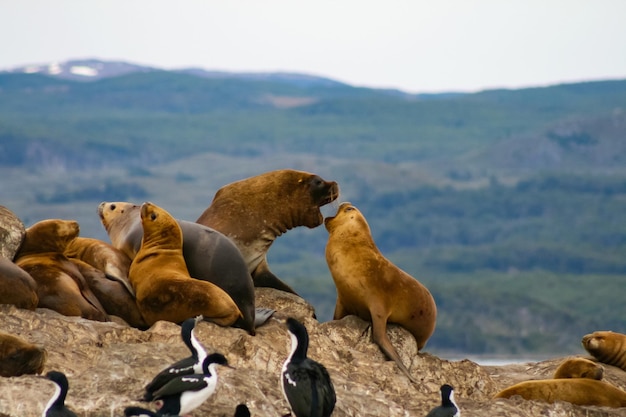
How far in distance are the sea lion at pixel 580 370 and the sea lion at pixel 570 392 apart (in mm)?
672

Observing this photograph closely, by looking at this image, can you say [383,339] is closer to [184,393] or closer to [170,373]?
[170,373]

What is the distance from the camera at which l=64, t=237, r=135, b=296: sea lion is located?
13.8 m

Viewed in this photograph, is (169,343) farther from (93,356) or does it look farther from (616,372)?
(616,372)

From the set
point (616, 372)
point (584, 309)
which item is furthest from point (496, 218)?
point (616, 372)

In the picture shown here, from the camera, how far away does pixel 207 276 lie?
13.8m

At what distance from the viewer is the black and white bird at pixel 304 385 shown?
10234mm

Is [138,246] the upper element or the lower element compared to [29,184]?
upper

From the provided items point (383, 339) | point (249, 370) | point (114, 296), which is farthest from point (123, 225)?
point (249, 370)

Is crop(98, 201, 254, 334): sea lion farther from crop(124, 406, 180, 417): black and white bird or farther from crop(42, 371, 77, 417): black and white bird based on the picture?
crop(42, 371, 77, 417): black and white bird

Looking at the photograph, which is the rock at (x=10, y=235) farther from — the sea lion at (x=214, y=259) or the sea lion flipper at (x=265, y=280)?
the sea lion flipper at (x=265, y=280)

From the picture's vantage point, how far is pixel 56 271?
13.4m

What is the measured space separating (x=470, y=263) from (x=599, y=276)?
671 inches

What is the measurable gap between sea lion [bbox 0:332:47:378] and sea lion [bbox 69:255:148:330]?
2187 mm

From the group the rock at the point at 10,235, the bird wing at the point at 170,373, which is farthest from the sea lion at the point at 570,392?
the rock at the point at 10,235
